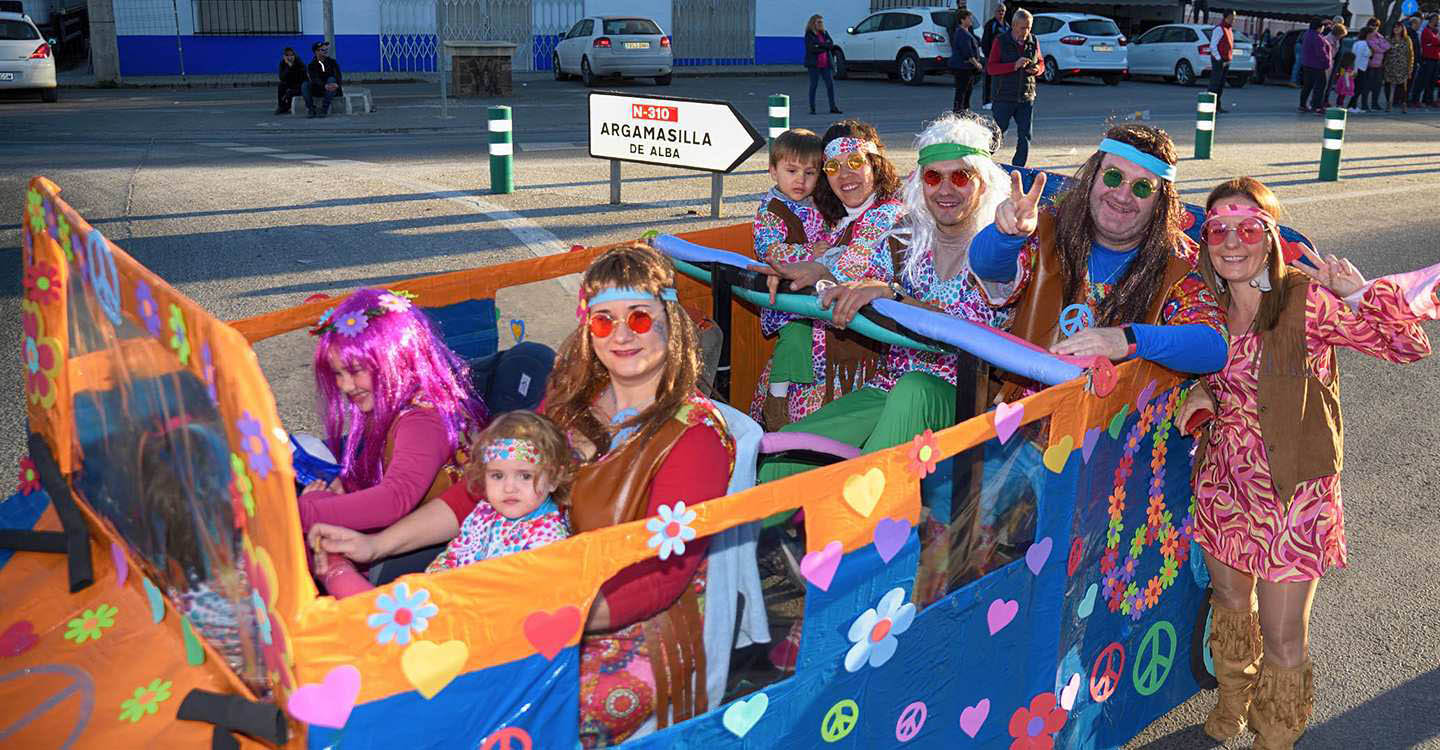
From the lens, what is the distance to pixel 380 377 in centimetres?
331

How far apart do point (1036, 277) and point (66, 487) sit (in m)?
2.73

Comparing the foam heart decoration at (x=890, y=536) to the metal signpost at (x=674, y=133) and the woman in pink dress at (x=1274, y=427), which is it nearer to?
the woman in pink dress at (x=1274, y=427)

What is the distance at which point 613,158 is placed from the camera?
38.8 ft

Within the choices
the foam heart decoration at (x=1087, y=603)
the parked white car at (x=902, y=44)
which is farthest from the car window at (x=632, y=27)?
the foam heart decoration at (x=1087, y=603)

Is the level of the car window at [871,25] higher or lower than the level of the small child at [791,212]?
higher

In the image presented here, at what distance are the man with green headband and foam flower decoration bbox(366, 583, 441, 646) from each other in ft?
7.04

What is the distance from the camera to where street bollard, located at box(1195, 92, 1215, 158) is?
1595cm

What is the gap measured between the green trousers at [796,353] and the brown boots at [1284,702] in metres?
1.90

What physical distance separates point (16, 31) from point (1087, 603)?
2341 centimetres

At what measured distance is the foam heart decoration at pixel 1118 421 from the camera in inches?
123

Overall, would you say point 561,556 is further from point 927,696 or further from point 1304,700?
point 1304,700

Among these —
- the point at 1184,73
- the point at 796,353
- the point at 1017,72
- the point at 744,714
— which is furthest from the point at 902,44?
the point at 744,714

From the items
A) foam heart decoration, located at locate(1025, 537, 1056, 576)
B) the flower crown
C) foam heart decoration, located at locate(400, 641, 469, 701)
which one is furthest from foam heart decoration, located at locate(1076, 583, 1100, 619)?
the flower crown

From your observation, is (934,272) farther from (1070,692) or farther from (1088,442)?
(1070,692)
